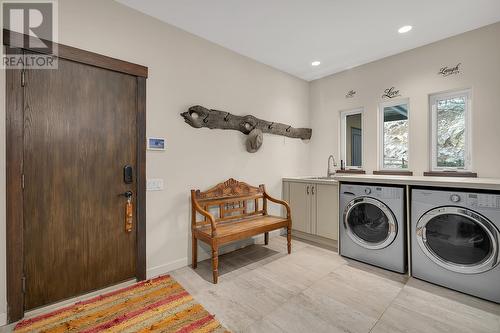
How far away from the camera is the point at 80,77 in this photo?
206 centimetres

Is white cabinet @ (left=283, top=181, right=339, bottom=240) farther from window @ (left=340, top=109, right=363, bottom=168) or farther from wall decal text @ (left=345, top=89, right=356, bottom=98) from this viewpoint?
wall decal text @ (left=345, top=89, right=356, bottom=98)

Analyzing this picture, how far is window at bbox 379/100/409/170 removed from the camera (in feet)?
11.0

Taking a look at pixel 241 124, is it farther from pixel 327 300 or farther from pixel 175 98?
pixel 327 300

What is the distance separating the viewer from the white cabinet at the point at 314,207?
3.24 m

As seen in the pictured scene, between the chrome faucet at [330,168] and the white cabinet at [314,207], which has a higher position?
the chrome faucet at [330,168]

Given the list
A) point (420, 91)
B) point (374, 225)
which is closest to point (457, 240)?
point (374, 225)

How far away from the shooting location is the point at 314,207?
3438mm

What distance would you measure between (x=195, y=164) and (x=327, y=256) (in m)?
2.00

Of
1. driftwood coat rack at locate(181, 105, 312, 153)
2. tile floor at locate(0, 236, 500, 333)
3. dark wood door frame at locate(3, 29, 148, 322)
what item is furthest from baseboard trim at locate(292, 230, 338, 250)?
dark wood door frame at locate(3, 29, 148, 322)

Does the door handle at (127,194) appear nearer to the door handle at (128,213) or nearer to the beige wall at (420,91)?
the door handle at (128,213)

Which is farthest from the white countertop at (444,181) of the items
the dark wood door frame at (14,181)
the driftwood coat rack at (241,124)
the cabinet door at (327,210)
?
the dark wood door frame at (14,181)

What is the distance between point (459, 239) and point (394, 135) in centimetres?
174

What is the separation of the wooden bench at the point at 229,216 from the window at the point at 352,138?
1.61 m

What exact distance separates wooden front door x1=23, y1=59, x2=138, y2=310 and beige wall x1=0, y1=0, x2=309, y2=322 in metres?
0.17
